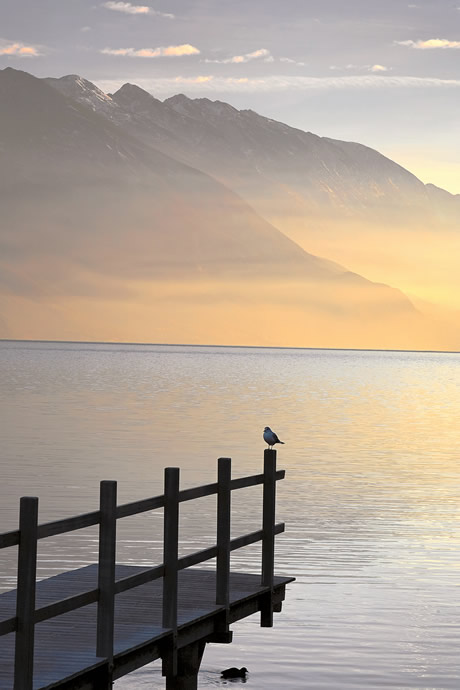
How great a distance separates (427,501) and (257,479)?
17.8 meters

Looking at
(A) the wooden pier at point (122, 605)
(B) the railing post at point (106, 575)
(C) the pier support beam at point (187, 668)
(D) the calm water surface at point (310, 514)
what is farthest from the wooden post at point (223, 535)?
(B) the railing post at point (106, 575)

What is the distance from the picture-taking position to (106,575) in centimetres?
1180

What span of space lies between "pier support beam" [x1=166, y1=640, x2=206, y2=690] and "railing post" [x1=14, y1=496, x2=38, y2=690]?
13.2 feet

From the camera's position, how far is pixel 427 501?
108ft

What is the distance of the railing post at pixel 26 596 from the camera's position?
33.9 feet

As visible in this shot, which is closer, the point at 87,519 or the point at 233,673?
the point at 87,519

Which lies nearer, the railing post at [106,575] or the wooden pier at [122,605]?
the wooden pier at [122,605]

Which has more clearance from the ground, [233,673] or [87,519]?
[87,519]

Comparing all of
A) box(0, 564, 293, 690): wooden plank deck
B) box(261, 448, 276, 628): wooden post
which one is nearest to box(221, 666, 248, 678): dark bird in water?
box(261, 448, 276, 628): wooden post

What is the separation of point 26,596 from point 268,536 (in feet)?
19.6

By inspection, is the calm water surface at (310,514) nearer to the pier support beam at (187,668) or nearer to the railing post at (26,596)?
the pier support beam at (187,668)

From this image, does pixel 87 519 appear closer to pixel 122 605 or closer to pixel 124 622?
pixel 124 622

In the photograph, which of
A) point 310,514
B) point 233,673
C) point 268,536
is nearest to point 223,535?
point 268,536

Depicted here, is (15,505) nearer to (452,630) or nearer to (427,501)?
(427,501)
